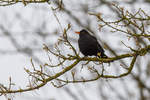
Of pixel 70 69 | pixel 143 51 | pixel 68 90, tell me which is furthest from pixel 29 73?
pixel 68 90

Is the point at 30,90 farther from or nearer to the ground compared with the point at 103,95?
farther from the ground

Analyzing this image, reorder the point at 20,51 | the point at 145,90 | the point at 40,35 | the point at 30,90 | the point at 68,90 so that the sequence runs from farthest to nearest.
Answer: the point at 20,51
the point at 40,35
the point at 68,90
the point at 145,90
the point at 30,90

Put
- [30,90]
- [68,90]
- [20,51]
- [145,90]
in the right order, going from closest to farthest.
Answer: [30,90] < [145,90] < [68,90] < [20,51]

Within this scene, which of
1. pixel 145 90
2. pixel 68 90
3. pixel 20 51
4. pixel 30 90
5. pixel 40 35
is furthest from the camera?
pixel 20 51

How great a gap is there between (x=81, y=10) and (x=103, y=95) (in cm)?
214

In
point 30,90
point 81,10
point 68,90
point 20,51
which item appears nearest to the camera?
point 30,90

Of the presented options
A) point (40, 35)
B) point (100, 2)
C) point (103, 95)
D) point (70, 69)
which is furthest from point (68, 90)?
point (70, 69)

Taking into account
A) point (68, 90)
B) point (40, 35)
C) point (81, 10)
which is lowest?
point (68, 90)

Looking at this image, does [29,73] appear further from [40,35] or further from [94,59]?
[40,35]

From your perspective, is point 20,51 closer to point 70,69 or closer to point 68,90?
point 68,90

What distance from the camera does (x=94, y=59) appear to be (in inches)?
149

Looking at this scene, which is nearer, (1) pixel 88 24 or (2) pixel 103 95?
(2) pixel 103 95

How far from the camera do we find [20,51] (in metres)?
10.8

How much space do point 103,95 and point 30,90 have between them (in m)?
5.29
